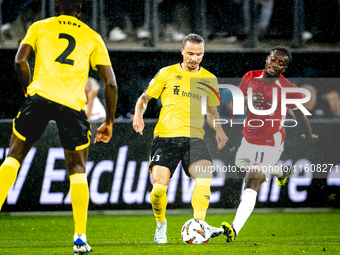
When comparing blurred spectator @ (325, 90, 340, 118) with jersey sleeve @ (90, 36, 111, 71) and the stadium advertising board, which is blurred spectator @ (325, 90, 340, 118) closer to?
the stadium advertising board

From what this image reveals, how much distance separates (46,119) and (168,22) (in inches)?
279

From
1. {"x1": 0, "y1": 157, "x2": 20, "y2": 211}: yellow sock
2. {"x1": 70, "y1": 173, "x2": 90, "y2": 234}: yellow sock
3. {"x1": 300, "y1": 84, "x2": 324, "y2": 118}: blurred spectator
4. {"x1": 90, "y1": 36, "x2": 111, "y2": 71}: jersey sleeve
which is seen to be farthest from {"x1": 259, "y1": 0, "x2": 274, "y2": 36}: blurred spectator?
{"x1": 0, "y1": 157, "x2": 20, "y2": 211}: yellow sock

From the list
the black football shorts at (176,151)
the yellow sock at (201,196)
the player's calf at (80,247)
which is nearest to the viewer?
the player's calf at (80,247)

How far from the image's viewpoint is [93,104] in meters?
10.0

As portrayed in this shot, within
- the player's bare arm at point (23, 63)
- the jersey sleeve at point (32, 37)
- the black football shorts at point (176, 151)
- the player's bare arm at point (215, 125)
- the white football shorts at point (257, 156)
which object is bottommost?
the white football shorts at point (257, 156)

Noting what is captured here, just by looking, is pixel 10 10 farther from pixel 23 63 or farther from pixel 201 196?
pixel 201 196

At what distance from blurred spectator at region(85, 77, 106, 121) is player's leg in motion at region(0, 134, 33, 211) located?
17.0ft

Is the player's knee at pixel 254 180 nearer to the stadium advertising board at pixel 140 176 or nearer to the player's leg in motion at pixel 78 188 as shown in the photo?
the player's leg in motion at pixel 78 188

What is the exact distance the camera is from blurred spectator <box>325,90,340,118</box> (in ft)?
33.3

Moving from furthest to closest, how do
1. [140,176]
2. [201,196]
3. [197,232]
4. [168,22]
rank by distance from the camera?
[168,22] → [140,176] → [201,196] → [197,232]

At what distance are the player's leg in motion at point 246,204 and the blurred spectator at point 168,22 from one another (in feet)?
18.3

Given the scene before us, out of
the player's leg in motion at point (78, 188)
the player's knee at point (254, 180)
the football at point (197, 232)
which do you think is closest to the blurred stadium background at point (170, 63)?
the player's knee at point (254, 180)

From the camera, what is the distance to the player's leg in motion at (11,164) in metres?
4.46

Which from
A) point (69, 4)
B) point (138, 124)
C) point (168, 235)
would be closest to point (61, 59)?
point (69, 4)
